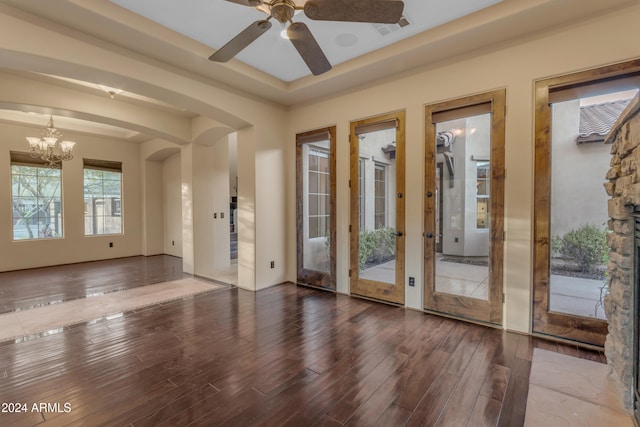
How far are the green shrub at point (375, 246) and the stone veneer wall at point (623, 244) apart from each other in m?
2.22

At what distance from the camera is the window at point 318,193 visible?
4.71 meters

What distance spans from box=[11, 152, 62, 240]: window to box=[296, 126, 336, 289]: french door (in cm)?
587

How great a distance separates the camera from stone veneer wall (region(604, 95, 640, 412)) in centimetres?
171

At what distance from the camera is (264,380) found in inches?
90.8

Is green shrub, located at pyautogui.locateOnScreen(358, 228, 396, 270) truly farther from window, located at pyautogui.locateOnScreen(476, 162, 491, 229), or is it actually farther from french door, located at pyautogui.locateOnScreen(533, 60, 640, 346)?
french door, located at pyautogui.locateOnScreen(533, 60, 640, 346)

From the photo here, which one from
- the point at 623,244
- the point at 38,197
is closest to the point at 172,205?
the point at 38,197

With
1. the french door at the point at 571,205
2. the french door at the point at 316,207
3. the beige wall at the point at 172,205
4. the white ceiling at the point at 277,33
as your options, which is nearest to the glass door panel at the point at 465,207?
the french door at the point at 571,205

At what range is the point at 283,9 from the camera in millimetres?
2018

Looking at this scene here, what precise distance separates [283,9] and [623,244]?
2745 mm

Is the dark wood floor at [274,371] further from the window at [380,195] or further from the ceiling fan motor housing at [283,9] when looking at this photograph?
the ceiling fan motor housing at [283,9]

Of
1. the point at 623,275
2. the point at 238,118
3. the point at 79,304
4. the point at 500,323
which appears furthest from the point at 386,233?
the point at 79,304

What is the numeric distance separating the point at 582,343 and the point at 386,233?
7.36 feet

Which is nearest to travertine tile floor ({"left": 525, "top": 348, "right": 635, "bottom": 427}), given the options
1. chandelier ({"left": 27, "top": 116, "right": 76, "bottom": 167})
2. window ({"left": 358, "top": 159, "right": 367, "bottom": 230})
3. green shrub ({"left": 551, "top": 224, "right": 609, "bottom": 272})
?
green shrub ({"left": 551, "top": 224, "right": 609, "bottom": 272})

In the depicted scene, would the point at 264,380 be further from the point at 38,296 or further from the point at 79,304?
the point at 38,296
